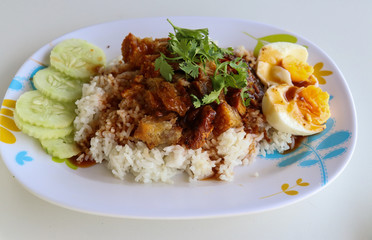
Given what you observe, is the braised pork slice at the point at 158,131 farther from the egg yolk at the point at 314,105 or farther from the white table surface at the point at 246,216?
the egg yolk at the point at 314,105

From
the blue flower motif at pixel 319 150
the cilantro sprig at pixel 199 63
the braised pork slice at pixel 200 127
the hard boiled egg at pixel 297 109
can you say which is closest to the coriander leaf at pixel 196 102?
the cilantro sprig at pixel 199 63

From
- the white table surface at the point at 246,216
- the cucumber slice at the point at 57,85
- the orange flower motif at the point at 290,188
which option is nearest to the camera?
the orange flower motif at the point at 290,188

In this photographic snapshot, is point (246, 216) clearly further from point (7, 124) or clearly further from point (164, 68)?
point (7, 124)

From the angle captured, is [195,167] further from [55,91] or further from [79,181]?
[55,91]

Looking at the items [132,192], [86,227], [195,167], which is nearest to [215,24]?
[195,167]

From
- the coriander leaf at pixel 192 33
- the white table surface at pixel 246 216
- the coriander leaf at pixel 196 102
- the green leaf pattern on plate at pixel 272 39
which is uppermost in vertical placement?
the coriander leaf at pixel 192 33

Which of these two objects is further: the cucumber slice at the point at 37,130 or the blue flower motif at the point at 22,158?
the cucumber slice at the point at 37,130

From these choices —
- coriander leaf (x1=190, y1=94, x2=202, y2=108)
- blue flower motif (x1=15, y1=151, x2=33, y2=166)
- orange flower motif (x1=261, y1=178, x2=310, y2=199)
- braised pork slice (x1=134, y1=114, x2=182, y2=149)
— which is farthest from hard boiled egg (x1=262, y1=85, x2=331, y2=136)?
blue flower motif (x1=15, y1=151, x2=33, y2=166)

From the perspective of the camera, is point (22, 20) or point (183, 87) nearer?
point (183, 87)
